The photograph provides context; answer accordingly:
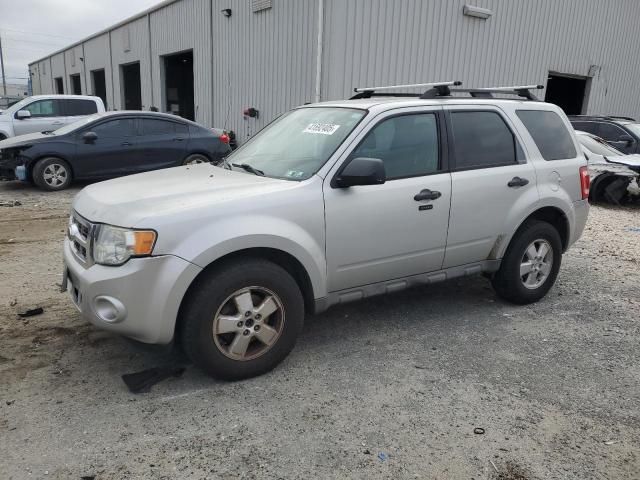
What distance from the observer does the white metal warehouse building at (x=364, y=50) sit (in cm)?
1077

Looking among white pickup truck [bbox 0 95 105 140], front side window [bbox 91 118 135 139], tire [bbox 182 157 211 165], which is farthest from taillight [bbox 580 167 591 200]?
white pickup truck [bbox 0 95 105 140]

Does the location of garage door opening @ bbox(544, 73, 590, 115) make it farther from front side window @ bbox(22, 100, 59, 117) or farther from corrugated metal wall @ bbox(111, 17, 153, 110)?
front side window @ bbox(22, 100, 59, 117)

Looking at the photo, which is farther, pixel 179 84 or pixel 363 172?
pixel 179 84

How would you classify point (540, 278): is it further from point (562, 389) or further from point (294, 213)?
point (294, 213)

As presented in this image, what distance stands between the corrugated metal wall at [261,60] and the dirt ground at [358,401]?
7950 mm

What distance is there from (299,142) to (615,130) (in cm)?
1159

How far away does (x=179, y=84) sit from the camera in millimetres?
20078

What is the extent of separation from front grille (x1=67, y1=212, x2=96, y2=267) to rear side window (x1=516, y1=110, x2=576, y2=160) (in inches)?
145

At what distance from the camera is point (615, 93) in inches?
690

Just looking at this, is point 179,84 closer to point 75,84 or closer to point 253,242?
point 75,84

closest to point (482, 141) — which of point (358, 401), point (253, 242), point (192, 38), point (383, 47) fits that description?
point (253, 242)

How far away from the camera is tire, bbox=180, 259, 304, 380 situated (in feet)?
10.4

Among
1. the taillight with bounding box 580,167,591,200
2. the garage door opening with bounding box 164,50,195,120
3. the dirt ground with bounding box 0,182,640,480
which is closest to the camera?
the dirt ground with bounding box 0,182,640,480

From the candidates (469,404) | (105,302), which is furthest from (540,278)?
(105,302)
